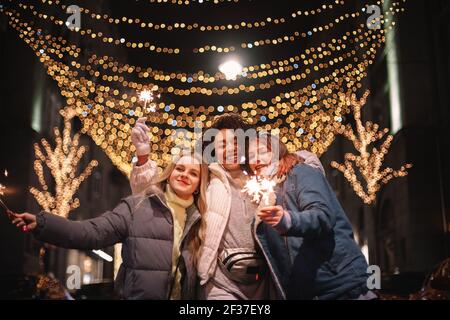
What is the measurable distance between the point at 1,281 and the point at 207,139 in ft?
9.72

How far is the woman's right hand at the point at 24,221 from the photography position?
A: 12.5 ft

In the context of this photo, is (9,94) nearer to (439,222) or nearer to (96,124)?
(96,124)

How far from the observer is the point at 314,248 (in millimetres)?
4027

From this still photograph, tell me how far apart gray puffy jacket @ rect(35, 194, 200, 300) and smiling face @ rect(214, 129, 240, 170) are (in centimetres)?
53

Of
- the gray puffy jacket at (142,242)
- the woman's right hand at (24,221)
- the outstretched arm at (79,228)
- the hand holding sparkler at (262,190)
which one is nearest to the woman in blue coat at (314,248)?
the hand holding sparkler at (262,190)

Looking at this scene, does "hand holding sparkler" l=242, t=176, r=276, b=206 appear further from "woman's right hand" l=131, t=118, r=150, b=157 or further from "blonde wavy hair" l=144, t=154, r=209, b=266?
"woman's right hand" l=131, t=118, r=150, b=157

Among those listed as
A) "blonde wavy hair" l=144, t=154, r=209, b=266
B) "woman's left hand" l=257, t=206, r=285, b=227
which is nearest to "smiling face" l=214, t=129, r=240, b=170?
"blonde wavy hair" l=144, t=154, r=209, b=266

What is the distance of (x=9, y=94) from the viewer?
773 inches

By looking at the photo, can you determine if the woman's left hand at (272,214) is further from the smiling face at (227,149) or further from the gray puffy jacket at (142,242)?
the smiling face at (227,149)

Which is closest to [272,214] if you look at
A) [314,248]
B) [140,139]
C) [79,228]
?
[314,248]

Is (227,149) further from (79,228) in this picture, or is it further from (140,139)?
(79,228)

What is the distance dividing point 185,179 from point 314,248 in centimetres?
121

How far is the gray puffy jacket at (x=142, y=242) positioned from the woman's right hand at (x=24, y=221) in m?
0.19
